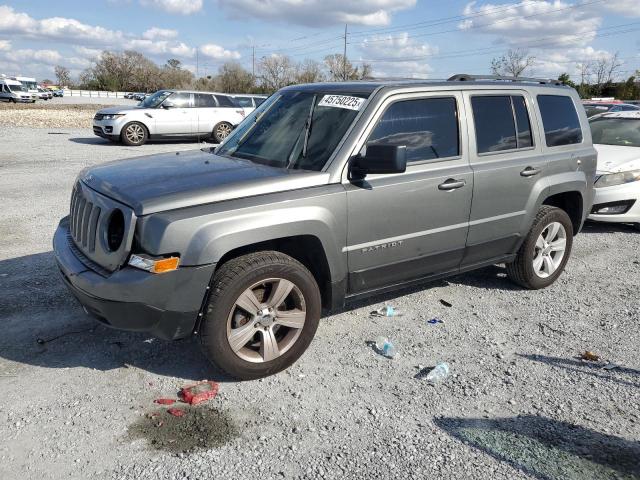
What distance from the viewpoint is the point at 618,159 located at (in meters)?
7.96

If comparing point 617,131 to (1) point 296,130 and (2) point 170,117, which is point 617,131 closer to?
(1) point 296,130

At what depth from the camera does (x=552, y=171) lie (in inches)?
205

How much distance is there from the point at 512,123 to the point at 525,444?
117 inches

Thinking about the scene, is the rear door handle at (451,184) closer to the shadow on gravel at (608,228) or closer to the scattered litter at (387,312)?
the scattered litter at (387,312)

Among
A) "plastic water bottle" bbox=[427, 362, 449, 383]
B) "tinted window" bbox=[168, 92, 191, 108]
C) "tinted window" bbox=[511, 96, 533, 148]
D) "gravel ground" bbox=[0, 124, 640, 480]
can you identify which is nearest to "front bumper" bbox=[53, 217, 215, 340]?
"gravel ground" bbox=[0, 124, 640, 480]

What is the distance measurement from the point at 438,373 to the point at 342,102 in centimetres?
213

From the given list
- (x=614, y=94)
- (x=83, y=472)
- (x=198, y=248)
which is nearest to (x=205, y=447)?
(x=83, y=472)

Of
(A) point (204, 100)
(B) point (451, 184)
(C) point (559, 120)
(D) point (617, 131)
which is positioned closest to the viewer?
(B) point (451, 184)

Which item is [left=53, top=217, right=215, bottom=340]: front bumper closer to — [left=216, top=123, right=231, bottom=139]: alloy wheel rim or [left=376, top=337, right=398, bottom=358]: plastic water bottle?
[left=376, top=337, right=398, bottom=358]: plastic water bottle

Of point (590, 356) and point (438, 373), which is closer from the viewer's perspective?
point (438, 373)

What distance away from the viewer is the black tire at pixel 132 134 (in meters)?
16.8

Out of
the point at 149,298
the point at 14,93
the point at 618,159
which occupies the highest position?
the point at 14,93

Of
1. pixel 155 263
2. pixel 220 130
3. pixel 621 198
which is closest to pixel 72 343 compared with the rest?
pixel 155 263

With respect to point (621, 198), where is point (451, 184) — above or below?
above
